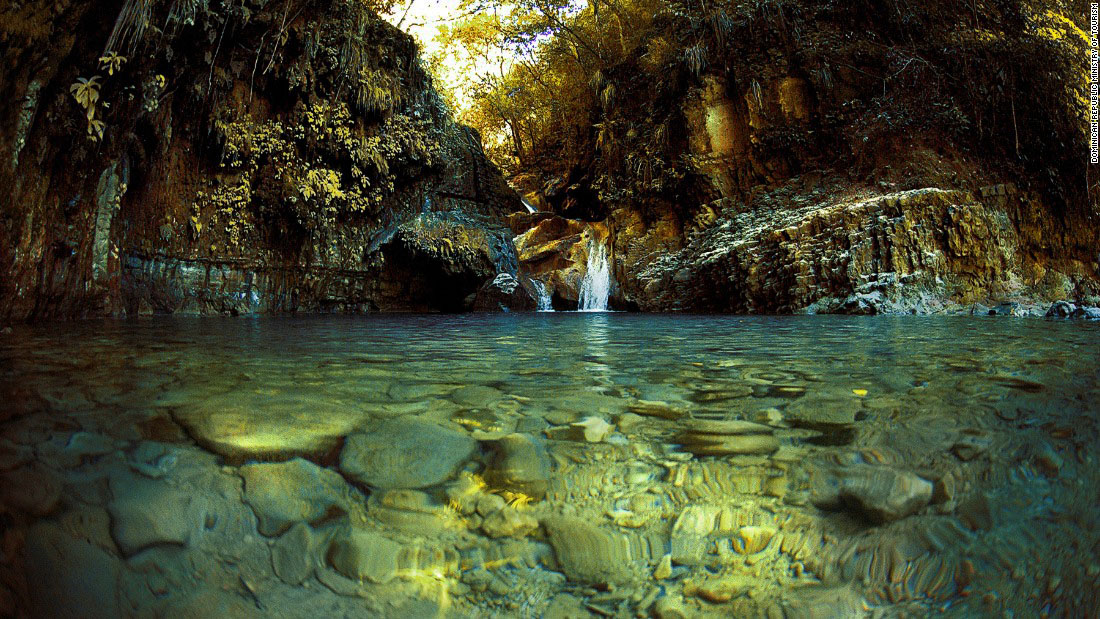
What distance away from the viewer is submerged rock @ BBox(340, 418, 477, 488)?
1001mm

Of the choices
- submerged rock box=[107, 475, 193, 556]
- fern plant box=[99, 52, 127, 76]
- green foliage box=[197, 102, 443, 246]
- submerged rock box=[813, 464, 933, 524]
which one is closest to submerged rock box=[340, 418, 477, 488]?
submerged rock box=[107, 475, 193, 556]

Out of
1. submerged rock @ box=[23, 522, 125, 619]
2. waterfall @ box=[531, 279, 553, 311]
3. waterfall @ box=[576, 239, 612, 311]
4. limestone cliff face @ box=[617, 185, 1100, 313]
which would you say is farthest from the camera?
waterfall @ box=[576, 239, 612, 311]

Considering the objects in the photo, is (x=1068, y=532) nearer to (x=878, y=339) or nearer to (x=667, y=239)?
(x=878, y=339)

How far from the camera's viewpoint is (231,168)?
311 inches

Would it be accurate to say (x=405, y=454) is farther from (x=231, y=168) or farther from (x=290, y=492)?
(x=231, y=168)

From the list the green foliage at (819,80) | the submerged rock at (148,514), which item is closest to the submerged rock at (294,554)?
the submerged rock at (148,514)

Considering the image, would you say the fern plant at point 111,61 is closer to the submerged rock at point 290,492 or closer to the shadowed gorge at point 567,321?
the shadowed gorge at point 567,321

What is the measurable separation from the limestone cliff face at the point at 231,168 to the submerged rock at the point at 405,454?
471cm

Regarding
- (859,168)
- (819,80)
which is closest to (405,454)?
(859,168)

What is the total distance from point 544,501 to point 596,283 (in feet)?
37.6

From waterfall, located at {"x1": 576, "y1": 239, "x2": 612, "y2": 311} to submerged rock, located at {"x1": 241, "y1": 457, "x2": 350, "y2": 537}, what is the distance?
1101 centimetres

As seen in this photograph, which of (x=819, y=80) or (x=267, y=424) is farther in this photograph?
(x=819, y=80)

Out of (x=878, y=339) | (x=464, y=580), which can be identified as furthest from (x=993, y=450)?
(x=878, y=339)

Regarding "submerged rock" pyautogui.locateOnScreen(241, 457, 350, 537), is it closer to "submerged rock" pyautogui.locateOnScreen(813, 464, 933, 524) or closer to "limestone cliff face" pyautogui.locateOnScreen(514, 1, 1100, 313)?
"submerged rock" pyautogui.locateOnScreen(813, 464, 933, 524)
